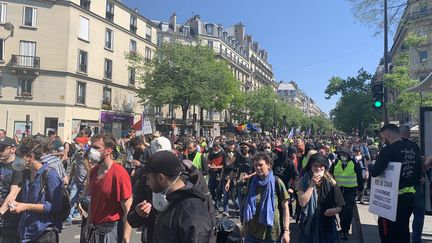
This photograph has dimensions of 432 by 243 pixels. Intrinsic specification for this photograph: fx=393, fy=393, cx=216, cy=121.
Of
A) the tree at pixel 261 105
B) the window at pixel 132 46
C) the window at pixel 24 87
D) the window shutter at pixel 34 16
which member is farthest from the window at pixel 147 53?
the tree at pixel 261 105

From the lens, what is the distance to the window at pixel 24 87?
111 ft

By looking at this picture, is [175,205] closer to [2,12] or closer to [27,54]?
[27,54]

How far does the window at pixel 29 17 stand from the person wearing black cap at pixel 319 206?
35.2 m

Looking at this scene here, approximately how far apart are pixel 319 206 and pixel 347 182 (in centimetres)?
355

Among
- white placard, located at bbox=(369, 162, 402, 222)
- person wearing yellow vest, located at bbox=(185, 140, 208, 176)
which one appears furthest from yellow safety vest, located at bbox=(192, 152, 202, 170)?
white placard, located at bbox=(369, 162, 402, 222)

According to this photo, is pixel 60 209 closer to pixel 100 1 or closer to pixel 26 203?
pixel 26 203

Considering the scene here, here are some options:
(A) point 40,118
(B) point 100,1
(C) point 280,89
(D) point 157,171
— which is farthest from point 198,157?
(C) point 280,89

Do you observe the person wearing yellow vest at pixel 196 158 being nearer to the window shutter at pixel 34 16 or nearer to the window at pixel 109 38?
the window shutter at pixel 34 16

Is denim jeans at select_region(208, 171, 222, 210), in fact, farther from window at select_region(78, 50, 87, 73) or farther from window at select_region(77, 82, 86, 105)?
window at select_region(78, 50, 87, 73)

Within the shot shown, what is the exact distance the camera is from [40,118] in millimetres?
34156

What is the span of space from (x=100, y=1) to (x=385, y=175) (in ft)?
128

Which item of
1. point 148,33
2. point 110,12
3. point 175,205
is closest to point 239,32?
point 148,33

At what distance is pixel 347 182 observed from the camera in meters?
7.59

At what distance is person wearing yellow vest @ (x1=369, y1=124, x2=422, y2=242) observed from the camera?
4.54 m
